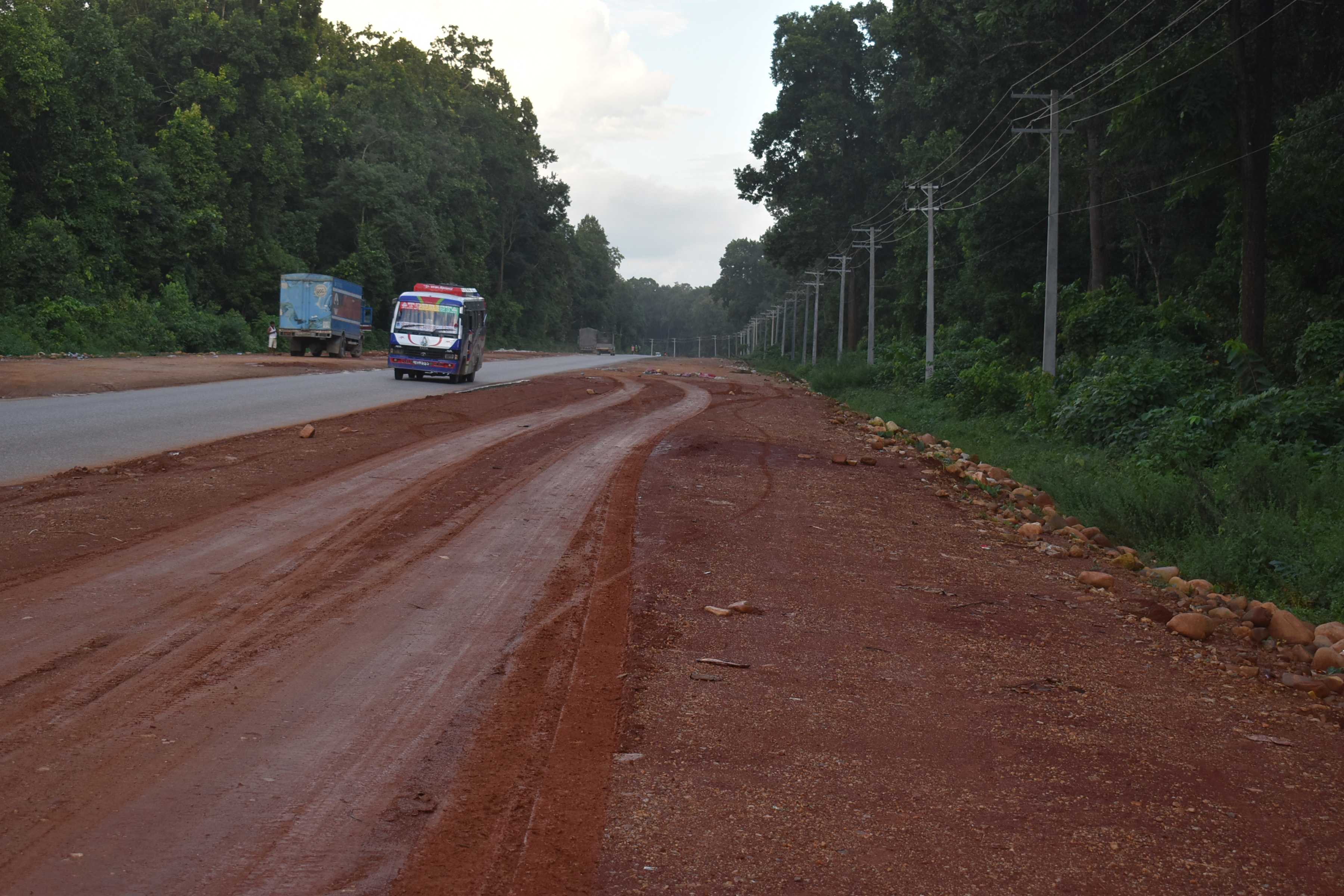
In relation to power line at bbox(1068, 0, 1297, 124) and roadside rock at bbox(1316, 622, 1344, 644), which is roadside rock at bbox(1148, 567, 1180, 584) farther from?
power line at bbox(1068, 0, 1297, 124)

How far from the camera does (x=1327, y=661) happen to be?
740 cm

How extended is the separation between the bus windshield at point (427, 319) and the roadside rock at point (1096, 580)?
25.7 meters

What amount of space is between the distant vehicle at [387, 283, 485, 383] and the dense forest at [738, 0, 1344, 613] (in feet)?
41.0

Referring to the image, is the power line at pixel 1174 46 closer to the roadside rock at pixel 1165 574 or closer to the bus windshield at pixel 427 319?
the roadside rock at pixel 1165 574

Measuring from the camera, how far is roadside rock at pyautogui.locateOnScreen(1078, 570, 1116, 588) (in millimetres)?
9570

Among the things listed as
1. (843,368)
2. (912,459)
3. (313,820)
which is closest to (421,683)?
(313,820)

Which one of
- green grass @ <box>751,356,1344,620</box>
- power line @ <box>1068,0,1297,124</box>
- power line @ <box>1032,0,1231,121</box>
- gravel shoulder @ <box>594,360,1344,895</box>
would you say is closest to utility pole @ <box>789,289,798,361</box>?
power line @ <box>1032,0,1231,121</box>

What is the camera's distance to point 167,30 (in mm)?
51125

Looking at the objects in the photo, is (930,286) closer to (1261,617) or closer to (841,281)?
(841,281)

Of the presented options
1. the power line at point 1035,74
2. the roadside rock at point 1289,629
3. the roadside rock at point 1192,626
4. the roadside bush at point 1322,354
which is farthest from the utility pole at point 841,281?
the roadside rock at point 1192,626

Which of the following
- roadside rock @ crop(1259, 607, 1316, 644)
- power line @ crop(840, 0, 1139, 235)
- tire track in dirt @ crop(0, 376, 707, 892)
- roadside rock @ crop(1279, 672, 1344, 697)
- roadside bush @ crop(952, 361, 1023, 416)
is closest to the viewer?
tire track in dirt @ crop(0, 376, 707, 892)

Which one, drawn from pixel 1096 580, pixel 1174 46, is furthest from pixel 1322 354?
pixel 1096 580

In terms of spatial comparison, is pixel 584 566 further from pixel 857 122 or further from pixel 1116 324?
pixel 857 122

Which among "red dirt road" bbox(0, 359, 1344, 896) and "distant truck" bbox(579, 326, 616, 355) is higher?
"distant truck" bbox(579, 326, 616, 355)
